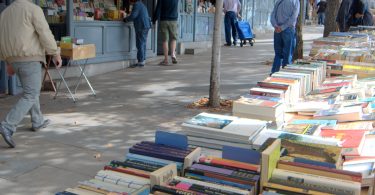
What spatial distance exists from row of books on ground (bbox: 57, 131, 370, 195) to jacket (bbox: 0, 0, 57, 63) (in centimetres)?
324

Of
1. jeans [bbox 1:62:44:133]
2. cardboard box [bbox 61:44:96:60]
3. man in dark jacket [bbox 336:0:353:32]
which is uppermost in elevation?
man in dark jacket [bbox 336:0:353:32]

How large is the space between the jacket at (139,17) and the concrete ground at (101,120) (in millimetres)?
1002

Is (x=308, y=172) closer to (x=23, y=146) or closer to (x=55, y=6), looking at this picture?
(x=23, y=146)

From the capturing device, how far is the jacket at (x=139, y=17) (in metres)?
10.9

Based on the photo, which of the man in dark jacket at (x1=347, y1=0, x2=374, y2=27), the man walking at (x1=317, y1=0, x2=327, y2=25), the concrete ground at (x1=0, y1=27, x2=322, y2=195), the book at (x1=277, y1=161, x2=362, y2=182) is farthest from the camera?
the man walking at (x1=317, y1=0, x2=327, y2=25)

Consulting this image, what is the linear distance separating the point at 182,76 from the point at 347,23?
427 cm

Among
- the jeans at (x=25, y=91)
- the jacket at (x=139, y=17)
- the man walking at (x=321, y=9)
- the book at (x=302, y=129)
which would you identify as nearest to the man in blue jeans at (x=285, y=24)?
the jacket at (x=139, y=17)

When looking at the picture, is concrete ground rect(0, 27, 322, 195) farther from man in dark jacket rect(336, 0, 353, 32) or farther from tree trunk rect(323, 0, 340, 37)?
man in dark jacket rect(336, 0, 353, 32)

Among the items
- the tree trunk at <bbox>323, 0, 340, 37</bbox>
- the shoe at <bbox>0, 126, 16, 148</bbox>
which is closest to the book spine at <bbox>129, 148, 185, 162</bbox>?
the shoe at <bbox>0, 126, 16, 148</bbox>

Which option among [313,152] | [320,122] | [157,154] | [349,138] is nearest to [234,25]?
[320,122]

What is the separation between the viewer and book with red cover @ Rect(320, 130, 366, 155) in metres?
2.80

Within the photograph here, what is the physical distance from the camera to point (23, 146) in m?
5.29

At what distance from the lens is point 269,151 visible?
214cm

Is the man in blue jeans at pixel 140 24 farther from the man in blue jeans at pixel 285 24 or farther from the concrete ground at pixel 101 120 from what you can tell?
the man in blue jeans at pixel 285 24
